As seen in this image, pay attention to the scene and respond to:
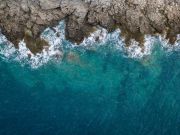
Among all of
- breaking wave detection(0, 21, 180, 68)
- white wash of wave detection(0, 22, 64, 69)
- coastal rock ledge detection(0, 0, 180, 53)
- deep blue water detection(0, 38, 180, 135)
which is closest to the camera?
deep blue water detection(0, 38, 180, 135)

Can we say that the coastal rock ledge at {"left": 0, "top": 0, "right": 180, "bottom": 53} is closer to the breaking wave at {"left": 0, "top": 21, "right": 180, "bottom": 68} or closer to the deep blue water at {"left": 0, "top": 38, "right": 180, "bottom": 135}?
the breaking wave at {"left": 0, "top": 21, "right": 180, "bottom": 68}

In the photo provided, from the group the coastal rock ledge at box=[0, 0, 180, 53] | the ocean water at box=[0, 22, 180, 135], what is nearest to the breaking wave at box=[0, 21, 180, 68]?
the ocean water at box=[0, 22, 180, 135]

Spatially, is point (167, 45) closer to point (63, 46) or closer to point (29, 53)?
point (63, 46)

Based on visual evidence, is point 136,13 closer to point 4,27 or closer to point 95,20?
point 95,20

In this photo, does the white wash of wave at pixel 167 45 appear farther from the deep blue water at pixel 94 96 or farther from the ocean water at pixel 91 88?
the deep blue water at pixel 94 96

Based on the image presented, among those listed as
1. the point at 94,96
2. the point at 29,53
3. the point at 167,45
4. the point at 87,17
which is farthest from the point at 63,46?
the point at 167,45

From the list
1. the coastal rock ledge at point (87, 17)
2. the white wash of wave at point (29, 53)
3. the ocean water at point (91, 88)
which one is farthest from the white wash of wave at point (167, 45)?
the white wash of wave at point (29, 53)
